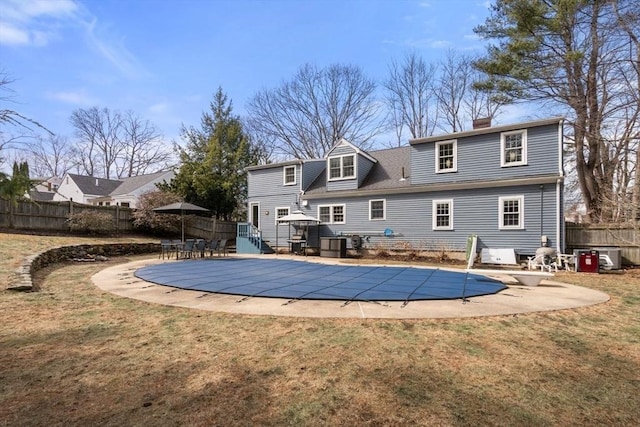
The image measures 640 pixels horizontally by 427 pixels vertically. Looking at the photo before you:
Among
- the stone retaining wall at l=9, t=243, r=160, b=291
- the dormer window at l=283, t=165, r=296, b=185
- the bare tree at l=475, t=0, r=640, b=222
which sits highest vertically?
the bare tree at l=475, t=0, r=640, b=222

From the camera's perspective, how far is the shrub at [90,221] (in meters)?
18.1

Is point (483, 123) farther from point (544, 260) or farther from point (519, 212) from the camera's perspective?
point (544, 260)

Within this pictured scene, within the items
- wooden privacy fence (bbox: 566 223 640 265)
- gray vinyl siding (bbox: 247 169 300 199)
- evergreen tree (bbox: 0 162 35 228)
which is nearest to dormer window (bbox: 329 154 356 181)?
gray vinyl siding (bbox: 247 169 300 199)

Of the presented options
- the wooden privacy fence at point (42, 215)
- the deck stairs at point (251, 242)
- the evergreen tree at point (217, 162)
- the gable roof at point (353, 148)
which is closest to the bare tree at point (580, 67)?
the gable roof at point (353, 148)

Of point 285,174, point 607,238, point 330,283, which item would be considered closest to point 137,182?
point 285,174

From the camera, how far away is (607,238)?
1295cm

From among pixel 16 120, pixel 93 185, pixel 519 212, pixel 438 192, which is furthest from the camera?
pixel 93 185

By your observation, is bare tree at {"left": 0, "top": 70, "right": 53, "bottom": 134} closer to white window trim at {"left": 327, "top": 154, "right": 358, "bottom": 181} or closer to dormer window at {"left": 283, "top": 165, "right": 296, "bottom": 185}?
white window trim at {"left": 327, "top": 154, "right": 358, "bottom": 181}

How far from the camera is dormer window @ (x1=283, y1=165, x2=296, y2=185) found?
64.8ft

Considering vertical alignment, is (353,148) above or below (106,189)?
above

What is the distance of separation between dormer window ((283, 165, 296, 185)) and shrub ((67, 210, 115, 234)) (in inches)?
401

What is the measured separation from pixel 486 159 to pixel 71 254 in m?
17.2

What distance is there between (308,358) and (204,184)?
74.2 feet

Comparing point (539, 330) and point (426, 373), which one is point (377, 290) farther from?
point (426, 373)
